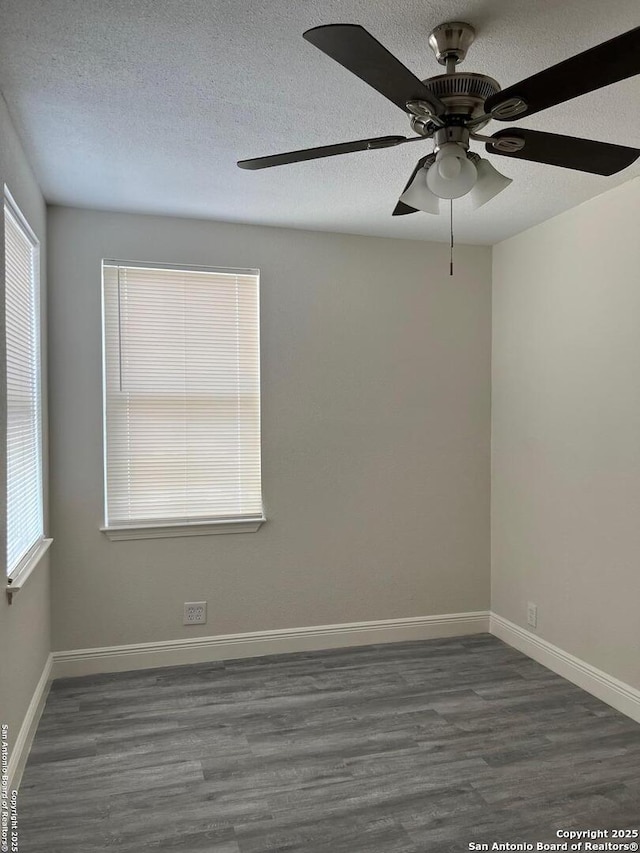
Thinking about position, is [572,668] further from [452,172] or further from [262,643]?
[452,172]

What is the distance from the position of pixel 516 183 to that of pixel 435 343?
1.23 meters

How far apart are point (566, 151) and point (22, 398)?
225cm

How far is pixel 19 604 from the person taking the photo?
2516 mm

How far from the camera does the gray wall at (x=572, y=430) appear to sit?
9.73ft

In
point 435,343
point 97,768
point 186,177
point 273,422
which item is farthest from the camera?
point 435,343

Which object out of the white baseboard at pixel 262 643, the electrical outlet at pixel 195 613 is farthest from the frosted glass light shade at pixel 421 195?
Answer: the white baseboard at pixel 262 643

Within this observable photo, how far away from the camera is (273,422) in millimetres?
3699

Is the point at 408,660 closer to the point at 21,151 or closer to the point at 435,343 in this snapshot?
the point at 435,343

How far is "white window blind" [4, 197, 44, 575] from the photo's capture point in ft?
7.94

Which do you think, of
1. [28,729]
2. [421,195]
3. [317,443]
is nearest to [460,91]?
[421,195]

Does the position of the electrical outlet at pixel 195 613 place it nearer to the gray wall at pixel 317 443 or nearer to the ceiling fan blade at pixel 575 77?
the gray wall at pixel 317 443

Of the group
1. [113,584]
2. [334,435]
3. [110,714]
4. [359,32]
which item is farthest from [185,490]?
[359,32]

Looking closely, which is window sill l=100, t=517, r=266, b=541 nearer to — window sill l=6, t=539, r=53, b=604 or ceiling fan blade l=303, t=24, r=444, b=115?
window sill l=6, t=539, r=53, b=604

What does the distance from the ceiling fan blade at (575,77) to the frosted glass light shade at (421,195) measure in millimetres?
312
